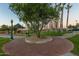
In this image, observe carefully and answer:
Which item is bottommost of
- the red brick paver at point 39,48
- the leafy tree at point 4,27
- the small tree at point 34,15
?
the red brick paver at point 39,48

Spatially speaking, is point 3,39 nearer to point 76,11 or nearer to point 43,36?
point 43,36

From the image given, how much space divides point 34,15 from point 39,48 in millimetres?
331

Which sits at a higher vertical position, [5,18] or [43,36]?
[5,18]

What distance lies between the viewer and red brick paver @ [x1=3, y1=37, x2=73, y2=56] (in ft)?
9.29

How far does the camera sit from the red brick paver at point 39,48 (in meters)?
2.83

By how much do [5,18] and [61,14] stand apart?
0.55 meters

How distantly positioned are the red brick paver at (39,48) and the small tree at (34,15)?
0.46 ft

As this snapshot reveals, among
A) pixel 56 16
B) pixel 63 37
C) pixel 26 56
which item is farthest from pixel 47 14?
pixel 26 56

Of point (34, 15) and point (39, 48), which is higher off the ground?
point (34, 15)

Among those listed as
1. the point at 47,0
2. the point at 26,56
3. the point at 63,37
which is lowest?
the point at 26,56

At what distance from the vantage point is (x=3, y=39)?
2842mm

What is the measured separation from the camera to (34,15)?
283 centimetres

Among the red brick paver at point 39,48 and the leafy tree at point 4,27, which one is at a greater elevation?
the leafy tree at point 4,27

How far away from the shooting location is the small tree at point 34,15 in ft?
9.23
